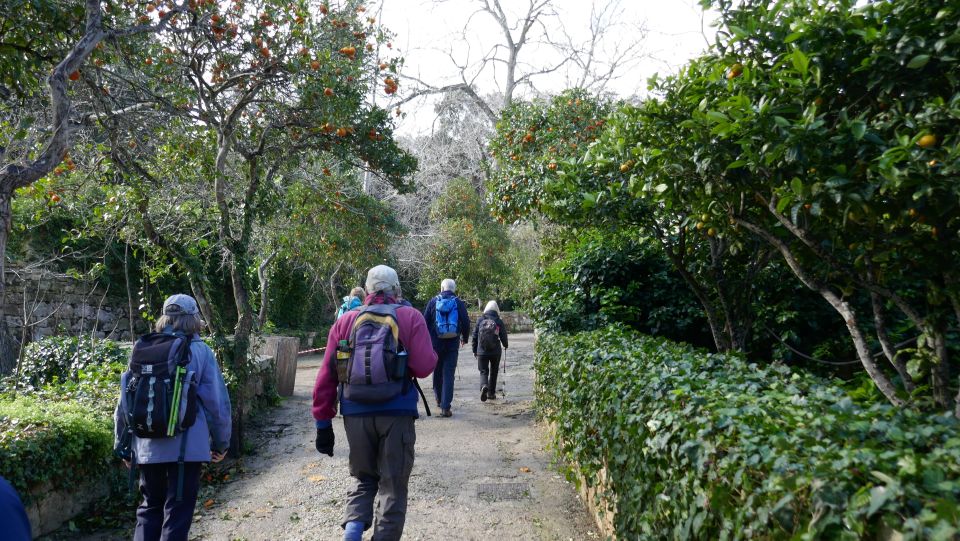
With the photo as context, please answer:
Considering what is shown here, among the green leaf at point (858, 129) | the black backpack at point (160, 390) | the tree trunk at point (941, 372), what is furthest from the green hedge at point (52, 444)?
the tree trunk at point (941, 372)

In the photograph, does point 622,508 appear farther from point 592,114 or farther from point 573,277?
point 592,114

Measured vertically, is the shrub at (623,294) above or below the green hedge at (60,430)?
above

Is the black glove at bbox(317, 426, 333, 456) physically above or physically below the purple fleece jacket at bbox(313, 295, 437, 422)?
below

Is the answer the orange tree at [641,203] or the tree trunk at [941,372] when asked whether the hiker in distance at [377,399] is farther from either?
the tree trunk at [941,372]

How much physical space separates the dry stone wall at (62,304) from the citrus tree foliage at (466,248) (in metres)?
9.69

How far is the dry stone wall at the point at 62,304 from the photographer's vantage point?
558 inches

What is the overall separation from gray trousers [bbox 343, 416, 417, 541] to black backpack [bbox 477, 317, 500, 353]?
5719 millimetres

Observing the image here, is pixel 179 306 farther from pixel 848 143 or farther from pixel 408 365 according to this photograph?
pixel 848 143

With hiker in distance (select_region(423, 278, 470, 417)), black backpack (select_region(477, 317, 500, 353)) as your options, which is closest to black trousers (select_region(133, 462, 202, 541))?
hiker in distance (select_region(423, 278, 470, 417))

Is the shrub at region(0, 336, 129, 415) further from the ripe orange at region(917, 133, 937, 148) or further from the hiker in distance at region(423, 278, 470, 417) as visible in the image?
the ripe orange at region(917, 133, 937, 148)

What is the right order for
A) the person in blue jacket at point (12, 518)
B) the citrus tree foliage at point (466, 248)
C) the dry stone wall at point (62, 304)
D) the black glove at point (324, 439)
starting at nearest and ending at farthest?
the person in blue jacket at point (12, 518) → the black glove at point (324, 439) → the dry stone wall at point (62, 304) → the citrus tree foliage at point (466, 248)

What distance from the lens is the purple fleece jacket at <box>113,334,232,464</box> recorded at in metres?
3.98

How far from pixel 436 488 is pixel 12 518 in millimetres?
5091

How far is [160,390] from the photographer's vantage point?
→ 3.96 m
